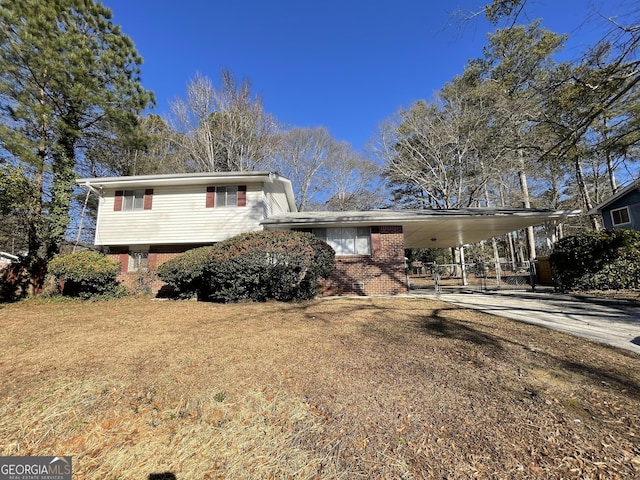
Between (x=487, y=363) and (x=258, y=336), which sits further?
(x=258, y=336)

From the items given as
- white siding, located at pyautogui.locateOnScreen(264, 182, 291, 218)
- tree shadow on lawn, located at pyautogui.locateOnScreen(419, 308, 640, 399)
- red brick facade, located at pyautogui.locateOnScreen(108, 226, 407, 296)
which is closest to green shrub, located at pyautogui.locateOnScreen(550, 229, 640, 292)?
red brick facade, located at pyautogui.locateOnScreen(108, 226, 407, 296)

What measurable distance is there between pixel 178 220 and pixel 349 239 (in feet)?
24.1

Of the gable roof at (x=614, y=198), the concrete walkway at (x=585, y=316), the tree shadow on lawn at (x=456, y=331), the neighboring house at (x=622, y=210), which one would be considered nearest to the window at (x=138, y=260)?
the tree shadow on lawn at (x=456, y=331)

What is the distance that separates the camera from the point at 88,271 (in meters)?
9.50

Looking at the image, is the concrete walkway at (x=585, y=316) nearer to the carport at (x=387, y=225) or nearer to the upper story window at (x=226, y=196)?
the carport at (x=387, y=225)

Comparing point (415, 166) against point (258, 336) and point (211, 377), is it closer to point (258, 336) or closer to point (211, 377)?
point (258, 336)

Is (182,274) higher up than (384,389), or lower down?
higher up

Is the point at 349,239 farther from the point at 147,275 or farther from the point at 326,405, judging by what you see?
the point at 147,275

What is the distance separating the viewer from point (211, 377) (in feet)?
10.2

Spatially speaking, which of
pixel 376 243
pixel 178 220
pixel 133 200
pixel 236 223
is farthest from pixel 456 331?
pixel 133 200

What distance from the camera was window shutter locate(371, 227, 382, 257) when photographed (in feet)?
34.0

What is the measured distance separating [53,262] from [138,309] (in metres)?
4.92

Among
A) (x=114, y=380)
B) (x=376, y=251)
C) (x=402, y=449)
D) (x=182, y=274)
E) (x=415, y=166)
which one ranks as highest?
(x=415, y=166)

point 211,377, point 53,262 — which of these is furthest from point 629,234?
point 53,262
